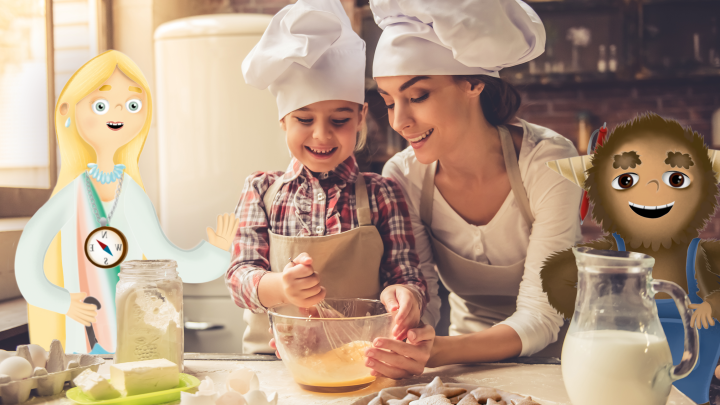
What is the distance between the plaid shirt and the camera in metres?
1.08

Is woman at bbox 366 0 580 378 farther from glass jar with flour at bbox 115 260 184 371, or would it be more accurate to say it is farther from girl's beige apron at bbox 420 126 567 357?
glass jar with flour at bbox 115 260 184 371

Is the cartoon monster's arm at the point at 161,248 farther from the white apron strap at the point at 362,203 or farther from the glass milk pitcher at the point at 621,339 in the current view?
the glass milk pitcher at the point at 621,339

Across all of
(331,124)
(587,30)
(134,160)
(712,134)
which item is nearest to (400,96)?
(331,124)

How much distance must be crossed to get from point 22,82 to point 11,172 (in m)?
0.21

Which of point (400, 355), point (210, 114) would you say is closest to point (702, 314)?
point (400, 355)

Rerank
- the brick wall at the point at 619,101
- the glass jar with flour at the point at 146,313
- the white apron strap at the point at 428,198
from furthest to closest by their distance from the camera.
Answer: the brick wall at the point at 619,101
the white apron strap at the point at 428,198
the glass jar with flour at the point at 146,313

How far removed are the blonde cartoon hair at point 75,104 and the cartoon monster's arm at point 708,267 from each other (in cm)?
100

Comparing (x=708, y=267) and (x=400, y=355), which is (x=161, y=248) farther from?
(x=708, y=267)

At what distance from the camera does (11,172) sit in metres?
1.16

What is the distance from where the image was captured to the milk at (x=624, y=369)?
626 mm

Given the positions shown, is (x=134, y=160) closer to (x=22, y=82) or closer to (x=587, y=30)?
(x=22, y=82)

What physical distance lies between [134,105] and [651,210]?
938 millimetres

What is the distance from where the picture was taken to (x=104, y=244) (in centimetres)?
103

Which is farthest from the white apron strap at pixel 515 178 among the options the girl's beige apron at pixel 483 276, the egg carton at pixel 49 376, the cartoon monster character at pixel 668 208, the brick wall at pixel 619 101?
the brick wall at pixel 619 101
